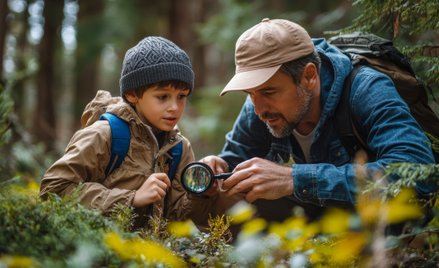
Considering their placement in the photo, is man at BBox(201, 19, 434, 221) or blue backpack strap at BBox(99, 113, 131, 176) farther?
blue backpack strap at BBox(99, 113, 131, 176)

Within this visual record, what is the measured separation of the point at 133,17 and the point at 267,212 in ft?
32.6

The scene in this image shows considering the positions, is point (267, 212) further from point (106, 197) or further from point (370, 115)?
point (106, 197)

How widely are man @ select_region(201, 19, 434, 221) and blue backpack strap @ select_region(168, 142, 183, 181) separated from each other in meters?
0.23

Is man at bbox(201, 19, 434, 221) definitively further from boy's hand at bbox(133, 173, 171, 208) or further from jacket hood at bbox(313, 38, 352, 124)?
boy's hand at bbox(133, 173, 171, 208)

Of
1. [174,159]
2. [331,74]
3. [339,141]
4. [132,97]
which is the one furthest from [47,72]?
[339,141]

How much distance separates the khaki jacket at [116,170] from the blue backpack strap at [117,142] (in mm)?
28

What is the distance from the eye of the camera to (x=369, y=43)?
14.0 ft

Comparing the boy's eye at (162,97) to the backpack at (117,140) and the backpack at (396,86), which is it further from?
the backpack at (396,86)

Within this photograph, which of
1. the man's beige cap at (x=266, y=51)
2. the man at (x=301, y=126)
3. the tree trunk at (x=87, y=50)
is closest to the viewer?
the man at (x=301, y=126)

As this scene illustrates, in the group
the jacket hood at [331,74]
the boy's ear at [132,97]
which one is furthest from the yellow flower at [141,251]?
the jacket hood at [331,74]

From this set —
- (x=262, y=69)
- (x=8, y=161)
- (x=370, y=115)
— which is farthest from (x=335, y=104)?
(x=8, y=161)

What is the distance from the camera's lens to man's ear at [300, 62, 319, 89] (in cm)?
411

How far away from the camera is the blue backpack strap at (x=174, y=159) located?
13.3 ft

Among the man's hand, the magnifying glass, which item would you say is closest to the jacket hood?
the man's hand
